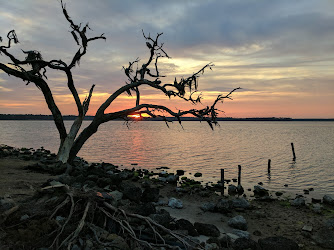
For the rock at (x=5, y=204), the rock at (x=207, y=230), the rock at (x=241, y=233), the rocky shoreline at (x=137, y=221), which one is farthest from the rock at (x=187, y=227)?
the rock at (x=5, y=204)

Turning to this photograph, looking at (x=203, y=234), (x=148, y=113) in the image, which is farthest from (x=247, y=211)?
(x=148, y=113)

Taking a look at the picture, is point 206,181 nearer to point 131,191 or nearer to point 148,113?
point 148,113

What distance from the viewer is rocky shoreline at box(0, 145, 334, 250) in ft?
22.4

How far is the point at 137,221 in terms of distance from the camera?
8953 millimetres

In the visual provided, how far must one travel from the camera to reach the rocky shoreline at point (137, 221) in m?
6.82

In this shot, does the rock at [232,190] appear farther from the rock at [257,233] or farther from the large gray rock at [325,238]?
the large gray rock at [325,238]

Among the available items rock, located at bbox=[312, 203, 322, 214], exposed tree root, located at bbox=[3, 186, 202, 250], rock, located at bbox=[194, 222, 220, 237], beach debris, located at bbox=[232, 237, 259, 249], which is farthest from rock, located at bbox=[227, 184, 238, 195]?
exposed tree root, located at bbox=[3, 186, 202, 250]

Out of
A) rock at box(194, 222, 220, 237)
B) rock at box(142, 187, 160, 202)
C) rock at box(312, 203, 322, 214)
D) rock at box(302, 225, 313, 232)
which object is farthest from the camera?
rock at box(312, 203, 322, 214)

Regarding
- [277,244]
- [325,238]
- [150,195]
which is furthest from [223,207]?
[277,244]

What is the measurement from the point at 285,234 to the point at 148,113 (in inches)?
438

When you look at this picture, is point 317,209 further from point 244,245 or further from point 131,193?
point 131,193

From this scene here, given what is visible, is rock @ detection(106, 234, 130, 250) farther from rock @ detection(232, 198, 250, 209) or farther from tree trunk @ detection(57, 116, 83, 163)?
tree trunk @ detection(57, 116, 83, 163)

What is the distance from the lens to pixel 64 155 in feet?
59.0

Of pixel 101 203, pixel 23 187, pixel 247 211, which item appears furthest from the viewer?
pixel 247 211
